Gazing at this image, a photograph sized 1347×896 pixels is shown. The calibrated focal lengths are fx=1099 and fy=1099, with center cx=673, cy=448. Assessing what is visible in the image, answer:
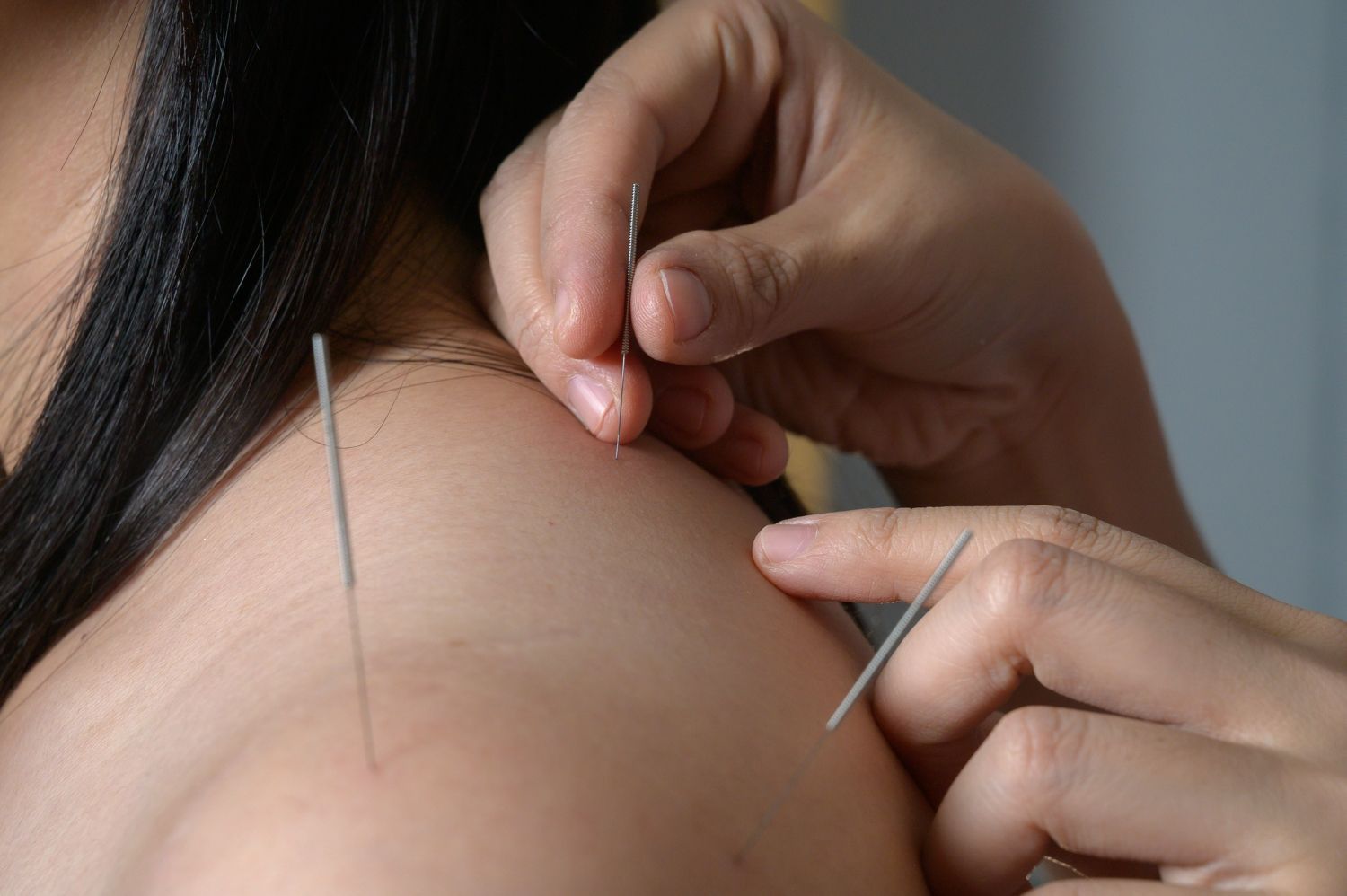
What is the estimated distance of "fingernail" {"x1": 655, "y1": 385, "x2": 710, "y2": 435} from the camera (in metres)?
0.99

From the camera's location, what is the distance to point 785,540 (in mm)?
817

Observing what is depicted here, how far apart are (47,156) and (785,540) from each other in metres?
0.85

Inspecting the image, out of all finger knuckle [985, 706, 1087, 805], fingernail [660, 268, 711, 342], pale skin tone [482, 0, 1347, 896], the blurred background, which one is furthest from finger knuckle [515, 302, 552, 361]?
the blurred background

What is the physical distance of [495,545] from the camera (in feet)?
2.27

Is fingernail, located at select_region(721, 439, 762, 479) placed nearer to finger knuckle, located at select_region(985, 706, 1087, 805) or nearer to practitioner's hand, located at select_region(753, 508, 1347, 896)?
practitioner's hand, located at select_region(753, 508, 1347, 896)

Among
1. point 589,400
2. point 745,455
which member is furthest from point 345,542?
point 745,455

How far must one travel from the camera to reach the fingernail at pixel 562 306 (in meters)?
0.87

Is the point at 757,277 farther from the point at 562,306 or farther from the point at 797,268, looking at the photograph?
the point at 562,306

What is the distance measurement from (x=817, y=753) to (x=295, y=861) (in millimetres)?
321

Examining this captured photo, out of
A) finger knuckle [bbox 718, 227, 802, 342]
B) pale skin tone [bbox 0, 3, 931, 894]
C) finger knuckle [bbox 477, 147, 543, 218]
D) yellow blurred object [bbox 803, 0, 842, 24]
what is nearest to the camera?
pale skin tone [bbox 0, 3, 931, 894]

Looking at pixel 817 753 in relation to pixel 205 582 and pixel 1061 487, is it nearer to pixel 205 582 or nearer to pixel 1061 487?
pixel 205 582

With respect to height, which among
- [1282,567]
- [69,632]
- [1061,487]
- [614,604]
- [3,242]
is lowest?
[1282,567]

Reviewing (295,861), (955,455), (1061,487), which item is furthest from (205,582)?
(1061,487)

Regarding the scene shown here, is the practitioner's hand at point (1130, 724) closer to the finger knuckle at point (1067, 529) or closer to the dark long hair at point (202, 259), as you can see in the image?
the finger knuckle at point (1067, 529)
